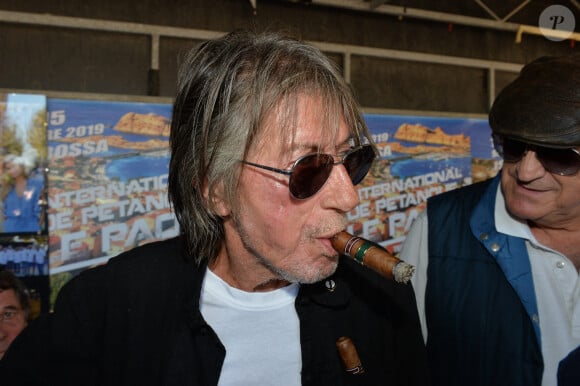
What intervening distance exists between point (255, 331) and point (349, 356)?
349mm

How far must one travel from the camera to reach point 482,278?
205 cm

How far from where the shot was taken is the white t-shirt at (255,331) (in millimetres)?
1604

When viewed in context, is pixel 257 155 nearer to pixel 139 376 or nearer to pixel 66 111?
pixel 139 376

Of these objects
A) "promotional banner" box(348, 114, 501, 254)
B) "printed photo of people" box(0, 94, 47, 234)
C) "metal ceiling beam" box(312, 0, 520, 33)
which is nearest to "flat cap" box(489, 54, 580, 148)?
"promotional banner" box(348, 114, 501, 254)

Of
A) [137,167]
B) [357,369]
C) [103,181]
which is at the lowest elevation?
[357,369]

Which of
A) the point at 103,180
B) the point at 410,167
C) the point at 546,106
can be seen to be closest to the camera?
the point at 546,106

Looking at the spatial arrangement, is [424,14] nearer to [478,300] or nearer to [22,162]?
[478,300]

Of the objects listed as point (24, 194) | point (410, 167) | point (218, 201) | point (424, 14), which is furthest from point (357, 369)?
point (424, 14)

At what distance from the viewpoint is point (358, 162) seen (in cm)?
174

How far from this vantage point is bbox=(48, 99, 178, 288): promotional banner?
11.9 ft

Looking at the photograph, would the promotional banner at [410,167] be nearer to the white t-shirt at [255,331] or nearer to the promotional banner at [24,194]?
the promotional banner at [24,194]

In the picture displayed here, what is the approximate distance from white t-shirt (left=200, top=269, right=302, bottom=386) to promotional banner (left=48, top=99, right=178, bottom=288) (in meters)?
2.26

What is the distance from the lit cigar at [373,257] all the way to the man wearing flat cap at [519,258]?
80cm

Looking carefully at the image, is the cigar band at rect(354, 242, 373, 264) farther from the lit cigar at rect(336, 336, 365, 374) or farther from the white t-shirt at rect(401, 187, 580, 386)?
the white t-shirt at rect(401, 187, 580, 386)
